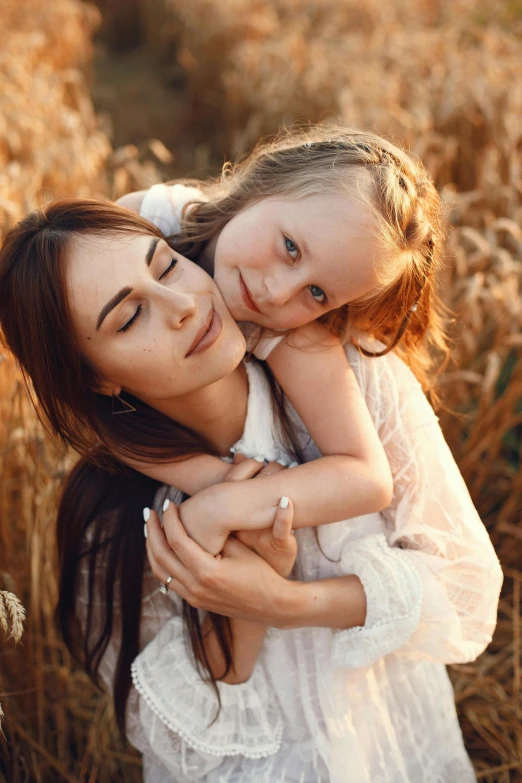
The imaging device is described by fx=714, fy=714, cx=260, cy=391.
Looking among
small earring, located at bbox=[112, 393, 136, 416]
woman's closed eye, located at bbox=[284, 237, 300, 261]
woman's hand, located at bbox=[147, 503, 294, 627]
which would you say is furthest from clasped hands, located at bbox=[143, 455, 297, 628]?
woman's closed eye, located at bbox=[284, 237, 300, 261]

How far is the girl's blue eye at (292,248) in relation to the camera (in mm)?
1547

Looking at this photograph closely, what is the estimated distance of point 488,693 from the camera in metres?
2.45

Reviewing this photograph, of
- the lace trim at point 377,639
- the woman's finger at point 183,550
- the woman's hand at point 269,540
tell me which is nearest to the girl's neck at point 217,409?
the woman's hand at point 269,540

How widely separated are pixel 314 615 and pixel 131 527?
1.64 feet

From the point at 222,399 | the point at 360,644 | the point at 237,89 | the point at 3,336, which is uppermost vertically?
the point at 237,89

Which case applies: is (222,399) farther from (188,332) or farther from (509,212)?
(509,212)

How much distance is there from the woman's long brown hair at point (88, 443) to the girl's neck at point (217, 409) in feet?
0.10

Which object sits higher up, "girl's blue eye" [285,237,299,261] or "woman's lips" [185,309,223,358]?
"girl's blue eye" [285,237,299,261]

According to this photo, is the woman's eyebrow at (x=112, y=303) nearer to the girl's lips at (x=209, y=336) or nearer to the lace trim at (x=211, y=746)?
the girl's lips at (x=209, y=336)

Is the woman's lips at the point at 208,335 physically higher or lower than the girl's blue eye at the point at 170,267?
lower

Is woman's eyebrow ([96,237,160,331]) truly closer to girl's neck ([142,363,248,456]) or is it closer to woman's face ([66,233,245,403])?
woman's face ([66,233,245,403])

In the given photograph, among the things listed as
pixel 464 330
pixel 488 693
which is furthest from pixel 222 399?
pixel 488 693

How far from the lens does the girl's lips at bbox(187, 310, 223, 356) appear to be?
146 cm

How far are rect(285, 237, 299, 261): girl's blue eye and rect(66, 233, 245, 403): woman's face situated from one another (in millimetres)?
208
